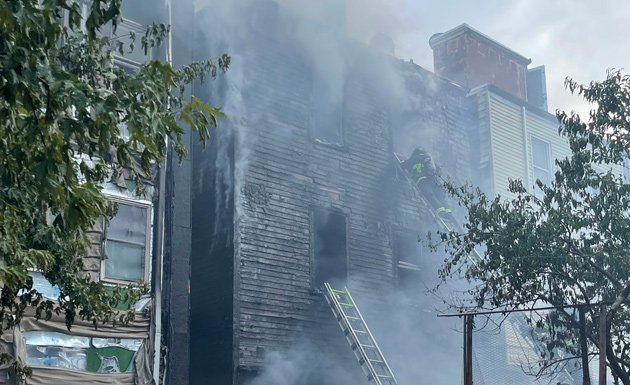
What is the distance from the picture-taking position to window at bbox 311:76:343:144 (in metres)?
19.7

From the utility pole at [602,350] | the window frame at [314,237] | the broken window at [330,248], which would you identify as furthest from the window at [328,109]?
the utility pole at [602,350]

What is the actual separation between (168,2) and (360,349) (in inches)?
291

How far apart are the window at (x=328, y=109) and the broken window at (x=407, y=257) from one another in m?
2.71

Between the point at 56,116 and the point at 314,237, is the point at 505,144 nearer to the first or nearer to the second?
the point at 314,237

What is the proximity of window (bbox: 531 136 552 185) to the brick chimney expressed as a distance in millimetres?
1900

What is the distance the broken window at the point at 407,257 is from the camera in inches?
783

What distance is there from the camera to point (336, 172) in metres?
19.2

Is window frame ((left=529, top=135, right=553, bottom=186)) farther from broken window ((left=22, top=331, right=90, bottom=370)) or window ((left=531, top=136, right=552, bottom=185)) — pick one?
broken window ((left=22, top=331, right=90, bottom=370))

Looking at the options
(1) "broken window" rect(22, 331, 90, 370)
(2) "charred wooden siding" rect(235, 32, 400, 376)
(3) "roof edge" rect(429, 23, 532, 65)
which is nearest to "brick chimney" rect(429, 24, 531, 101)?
(3) "roof edge" rect(429, 23, 532, 65)

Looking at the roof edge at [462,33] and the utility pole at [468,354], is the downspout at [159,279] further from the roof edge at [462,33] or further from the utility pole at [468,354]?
the roof edge at [462,33]

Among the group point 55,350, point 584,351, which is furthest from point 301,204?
point 584,351

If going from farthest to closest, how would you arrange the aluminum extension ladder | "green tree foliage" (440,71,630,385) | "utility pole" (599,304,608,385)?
the aluminum extension ladder < "green tree foliage" (440,71,630,385) < "utility pole" (599,304,608,385)

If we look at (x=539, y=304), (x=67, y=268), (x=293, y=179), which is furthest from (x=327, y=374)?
(x=67, y=268)

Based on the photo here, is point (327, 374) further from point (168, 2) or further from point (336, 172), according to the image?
point (168, 2)
